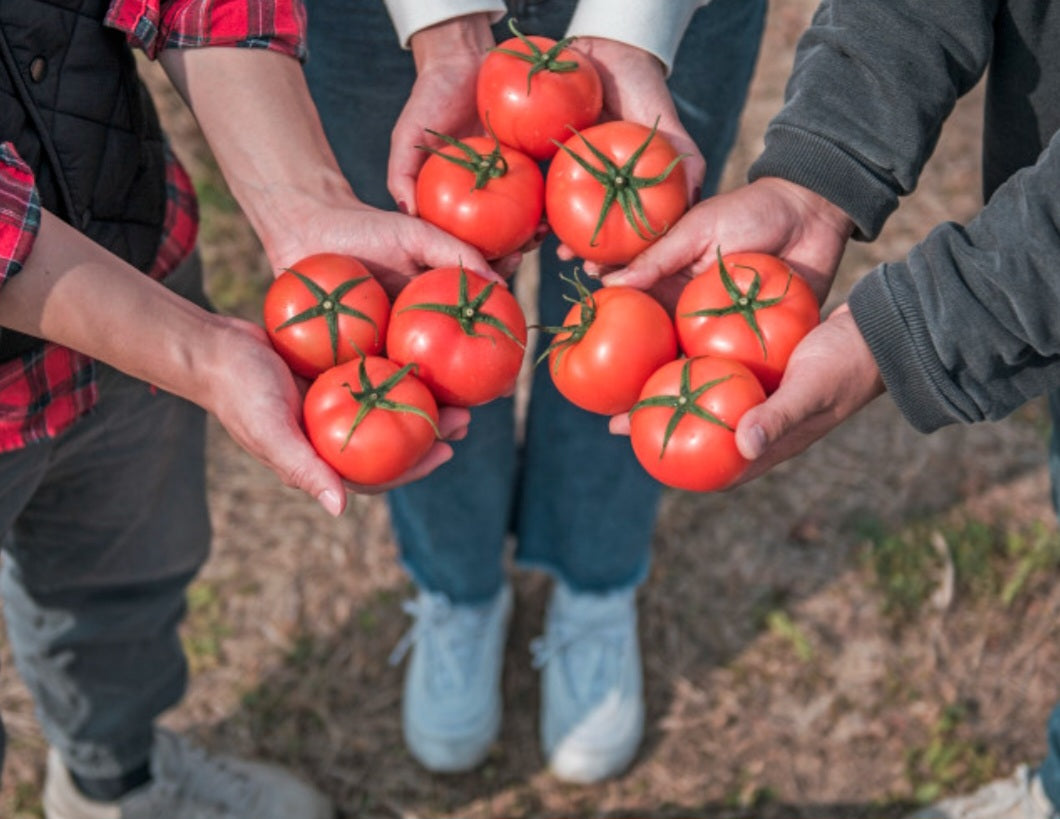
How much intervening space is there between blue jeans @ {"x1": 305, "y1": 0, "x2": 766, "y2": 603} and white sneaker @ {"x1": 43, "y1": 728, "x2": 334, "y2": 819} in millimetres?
628

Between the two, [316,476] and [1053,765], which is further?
[1053,765]

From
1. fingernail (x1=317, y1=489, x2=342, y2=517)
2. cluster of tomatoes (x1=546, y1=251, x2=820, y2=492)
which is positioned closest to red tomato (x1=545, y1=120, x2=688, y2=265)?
cluster of tomatoes (x1=546, y1=251, x2=820, y2=492)

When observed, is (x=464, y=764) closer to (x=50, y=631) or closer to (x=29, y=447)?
(x=50, y=631)

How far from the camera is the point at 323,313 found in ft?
6.15

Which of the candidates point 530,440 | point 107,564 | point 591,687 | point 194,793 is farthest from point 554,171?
point 194,793

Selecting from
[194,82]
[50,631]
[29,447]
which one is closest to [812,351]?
[194,82]

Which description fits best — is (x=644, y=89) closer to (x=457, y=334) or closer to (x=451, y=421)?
(x=457, y=334)

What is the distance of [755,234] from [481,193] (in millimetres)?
502

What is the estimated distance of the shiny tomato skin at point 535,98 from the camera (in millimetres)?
2008

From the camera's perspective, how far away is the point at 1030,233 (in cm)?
169

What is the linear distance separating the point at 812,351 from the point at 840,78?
498mm

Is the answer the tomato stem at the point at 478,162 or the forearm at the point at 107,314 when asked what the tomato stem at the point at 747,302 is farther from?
the forearm at the point at 107,314

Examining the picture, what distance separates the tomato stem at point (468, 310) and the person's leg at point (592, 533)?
482 mm

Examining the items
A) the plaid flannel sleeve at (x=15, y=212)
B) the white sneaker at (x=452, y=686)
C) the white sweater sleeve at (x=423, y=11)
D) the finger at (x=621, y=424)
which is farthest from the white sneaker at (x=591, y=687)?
the plaid flannel sleeve at (x=15, y=212)
